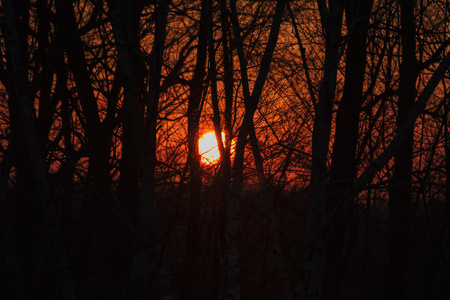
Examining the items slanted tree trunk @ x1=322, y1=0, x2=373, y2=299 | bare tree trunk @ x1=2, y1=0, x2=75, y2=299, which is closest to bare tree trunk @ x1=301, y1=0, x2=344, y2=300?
slanted tree trunk @ x1=322, y1=0, x2=373, y2=299

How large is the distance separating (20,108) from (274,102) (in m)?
4.93

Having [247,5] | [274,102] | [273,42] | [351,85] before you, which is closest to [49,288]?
[273,42]

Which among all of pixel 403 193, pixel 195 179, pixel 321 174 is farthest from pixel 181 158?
pixel 321 174

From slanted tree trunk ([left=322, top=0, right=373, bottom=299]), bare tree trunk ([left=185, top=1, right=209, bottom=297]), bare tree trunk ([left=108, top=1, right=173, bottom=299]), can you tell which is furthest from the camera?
slanted tree trunk ([left=322, top=0, right=373, bottom=299])

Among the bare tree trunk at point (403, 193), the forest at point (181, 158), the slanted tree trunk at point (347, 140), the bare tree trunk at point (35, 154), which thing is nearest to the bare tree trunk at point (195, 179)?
the forest at point (181, 158)

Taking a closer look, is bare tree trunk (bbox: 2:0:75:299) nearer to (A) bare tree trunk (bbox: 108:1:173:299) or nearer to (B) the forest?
(B) the forest

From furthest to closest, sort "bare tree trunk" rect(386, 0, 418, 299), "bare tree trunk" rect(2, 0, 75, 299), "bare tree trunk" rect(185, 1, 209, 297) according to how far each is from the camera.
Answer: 1. "bare tree trunk" rect(386, 0, 418, 299)
2. "bare tree trunk" rect(185, 1, 209, 297)
3. "bare tree trunk" rect(2, 0, 75, 299)

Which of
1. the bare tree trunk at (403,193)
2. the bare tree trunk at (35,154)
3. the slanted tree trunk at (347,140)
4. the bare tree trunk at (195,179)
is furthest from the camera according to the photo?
the bare tree trunk at (403,193)

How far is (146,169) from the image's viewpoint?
4.24m

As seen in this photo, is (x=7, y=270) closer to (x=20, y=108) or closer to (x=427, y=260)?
(x=20, y=108)

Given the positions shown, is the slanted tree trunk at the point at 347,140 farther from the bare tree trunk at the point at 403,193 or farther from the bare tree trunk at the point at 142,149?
the bare tree trunk at the point at 142,149

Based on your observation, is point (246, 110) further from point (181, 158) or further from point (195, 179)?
point (181, 158)

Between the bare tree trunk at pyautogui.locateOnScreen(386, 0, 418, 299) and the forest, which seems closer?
the forest

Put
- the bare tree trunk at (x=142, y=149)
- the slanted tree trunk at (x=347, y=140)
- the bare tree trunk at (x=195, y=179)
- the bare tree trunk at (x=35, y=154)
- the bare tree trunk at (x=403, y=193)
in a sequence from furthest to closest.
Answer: the bare tree trunk at (x=403, y=193) → the slanted tree trunk at (x=347, y=140) → the bare tree trunk at (x=195, y=179) → the bare tree trunk at (x=35, y=154) → the bare tree trunk at (x=142, y=149)
